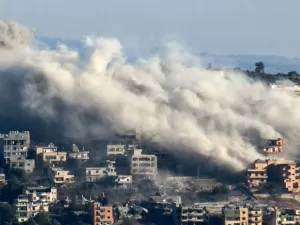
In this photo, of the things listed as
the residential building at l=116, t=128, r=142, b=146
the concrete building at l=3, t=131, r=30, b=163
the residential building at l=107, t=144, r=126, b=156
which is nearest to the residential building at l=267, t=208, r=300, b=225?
the residential building at l=107, t=144, r=126, b=156

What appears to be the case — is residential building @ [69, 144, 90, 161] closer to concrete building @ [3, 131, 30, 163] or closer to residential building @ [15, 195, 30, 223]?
concrete building @ [3, 131, 30, 163]

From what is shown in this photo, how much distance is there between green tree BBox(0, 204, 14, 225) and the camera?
32938mm

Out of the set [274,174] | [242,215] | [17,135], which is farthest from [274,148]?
[17,135]

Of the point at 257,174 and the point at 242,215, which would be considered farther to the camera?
the point at 257,174

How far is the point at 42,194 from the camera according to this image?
3438 cm

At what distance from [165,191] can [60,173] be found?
2.58 m

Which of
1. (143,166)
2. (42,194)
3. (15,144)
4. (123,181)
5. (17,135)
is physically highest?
(17,135)

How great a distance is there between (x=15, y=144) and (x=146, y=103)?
399 cm

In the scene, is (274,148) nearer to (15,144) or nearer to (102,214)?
(15,144)

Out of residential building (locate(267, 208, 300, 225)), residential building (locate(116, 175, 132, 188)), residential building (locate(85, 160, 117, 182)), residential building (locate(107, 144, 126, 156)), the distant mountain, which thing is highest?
the distant mountain

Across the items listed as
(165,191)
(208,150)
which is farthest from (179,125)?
(165,191)

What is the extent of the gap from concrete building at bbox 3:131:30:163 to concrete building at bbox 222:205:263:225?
7.08 m

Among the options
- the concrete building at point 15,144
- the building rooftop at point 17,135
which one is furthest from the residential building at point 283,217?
the building rooftop at point 17,135

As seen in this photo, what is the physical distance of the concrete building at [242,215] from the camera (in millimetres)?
32406
